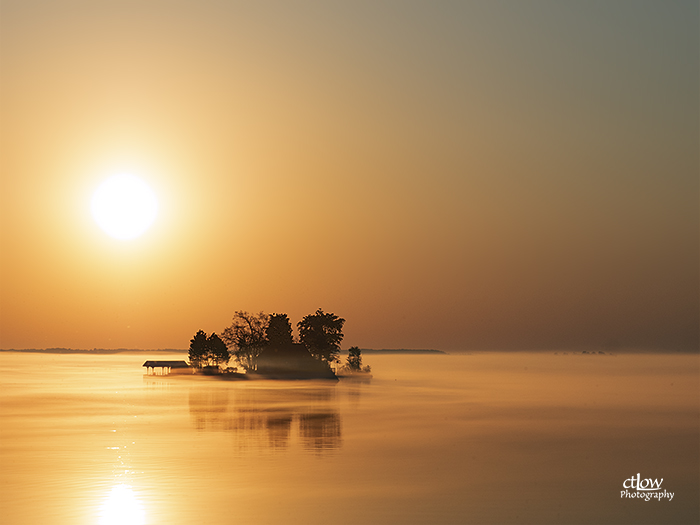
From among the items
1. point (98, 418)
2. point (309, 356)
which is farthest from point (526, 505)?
point (309, 356)

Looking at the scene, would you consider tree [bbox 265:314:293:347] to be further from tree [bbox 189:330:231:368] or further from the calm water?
the calm water

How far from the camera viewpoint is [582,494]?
30.8 metres

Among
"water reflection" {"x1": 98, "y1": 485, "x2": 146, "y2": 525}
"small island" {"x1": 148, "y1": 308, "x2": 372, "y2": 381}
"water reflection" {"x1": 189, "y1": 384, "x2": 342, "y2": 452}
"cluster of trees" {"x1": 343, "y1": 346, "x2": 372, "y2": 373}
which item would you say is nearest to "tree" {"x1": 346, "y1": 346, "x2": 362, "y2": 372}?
"cluster of trees" {"x1": 343, "y1": 346, "x2": 372, "y2": 373}

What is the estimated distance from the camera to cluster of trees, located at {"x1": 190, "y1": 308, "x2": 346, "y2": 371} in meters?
138

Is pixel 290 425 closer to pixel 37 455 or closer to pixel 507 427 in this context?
pixel 507 427

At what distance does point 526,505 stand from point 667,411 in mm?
57685

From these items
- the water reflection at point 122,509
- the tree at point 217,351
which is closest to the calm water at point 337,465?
the water reflection at point 122,509

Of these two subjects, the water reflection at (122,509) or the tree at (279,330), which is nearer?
the water reflection at (122,509)

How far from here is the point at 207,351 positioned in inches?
6580

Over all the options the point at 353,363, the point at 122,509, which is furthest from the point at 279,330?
the point at 122,509

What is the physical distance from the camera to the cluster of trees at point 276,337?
454ft

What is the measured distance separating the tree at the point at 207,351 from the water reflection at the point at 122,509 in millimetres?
134622

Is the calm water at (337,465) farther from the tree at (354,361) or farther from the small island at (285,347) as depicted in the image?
the tree at (354,361)

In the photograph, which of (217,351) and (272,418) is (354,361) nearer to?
(217,351)
